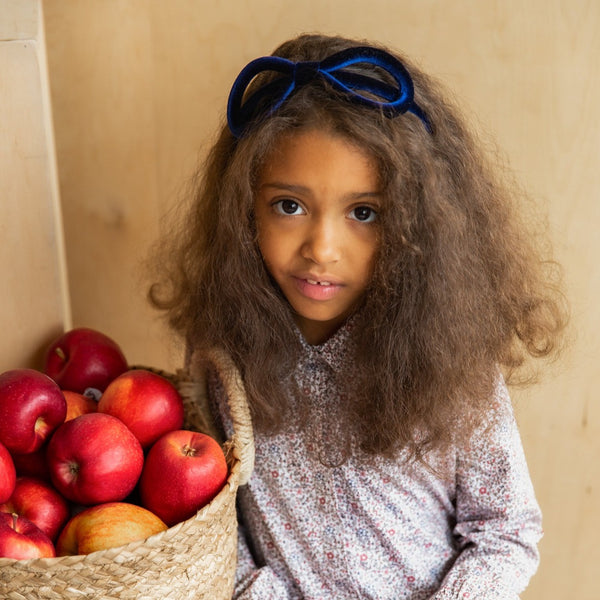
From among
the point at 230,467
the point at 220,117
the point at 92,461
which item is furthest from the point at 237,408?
the point at 220,117

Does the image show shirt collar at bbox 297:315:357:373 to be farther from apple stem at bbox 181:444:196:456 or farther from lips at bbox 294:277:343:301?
apple stem at bbox 181:444:196:456

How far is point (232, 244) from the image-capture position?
892 mm

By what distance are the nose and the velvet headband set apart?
134 mm

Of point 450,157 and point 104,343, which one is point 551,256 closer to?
point 450,157

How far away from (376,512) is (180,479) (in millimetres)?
287

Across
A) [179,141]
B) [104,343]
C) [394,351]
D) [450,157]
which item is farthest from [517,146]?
[104,343]

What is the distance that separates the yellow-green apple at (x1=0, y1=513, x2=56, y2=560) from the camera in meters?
0.68

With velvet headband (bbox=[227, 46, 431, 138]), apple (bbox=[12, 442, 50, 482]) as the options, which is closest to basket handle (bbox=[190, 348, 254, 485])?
apple (bbox=[12, 442, 50, 482])

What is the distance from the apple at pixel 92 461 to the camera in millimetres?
768

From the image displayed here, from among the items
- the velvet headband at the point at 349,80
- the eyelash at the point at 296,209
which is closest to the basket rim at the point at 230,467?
the eyelash at the point at 296,209

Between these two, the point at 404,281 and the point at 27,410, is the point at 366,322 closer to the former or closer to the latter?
the point at 404,281

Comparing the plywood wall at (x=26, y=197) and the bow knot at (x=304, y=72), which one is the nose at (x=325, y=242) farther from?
the plywood wall at (x=26, y=197)

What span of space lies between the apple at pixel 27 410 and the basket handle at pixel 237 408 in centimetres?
19

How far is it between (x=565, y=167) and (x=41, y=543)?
2.56 ft
